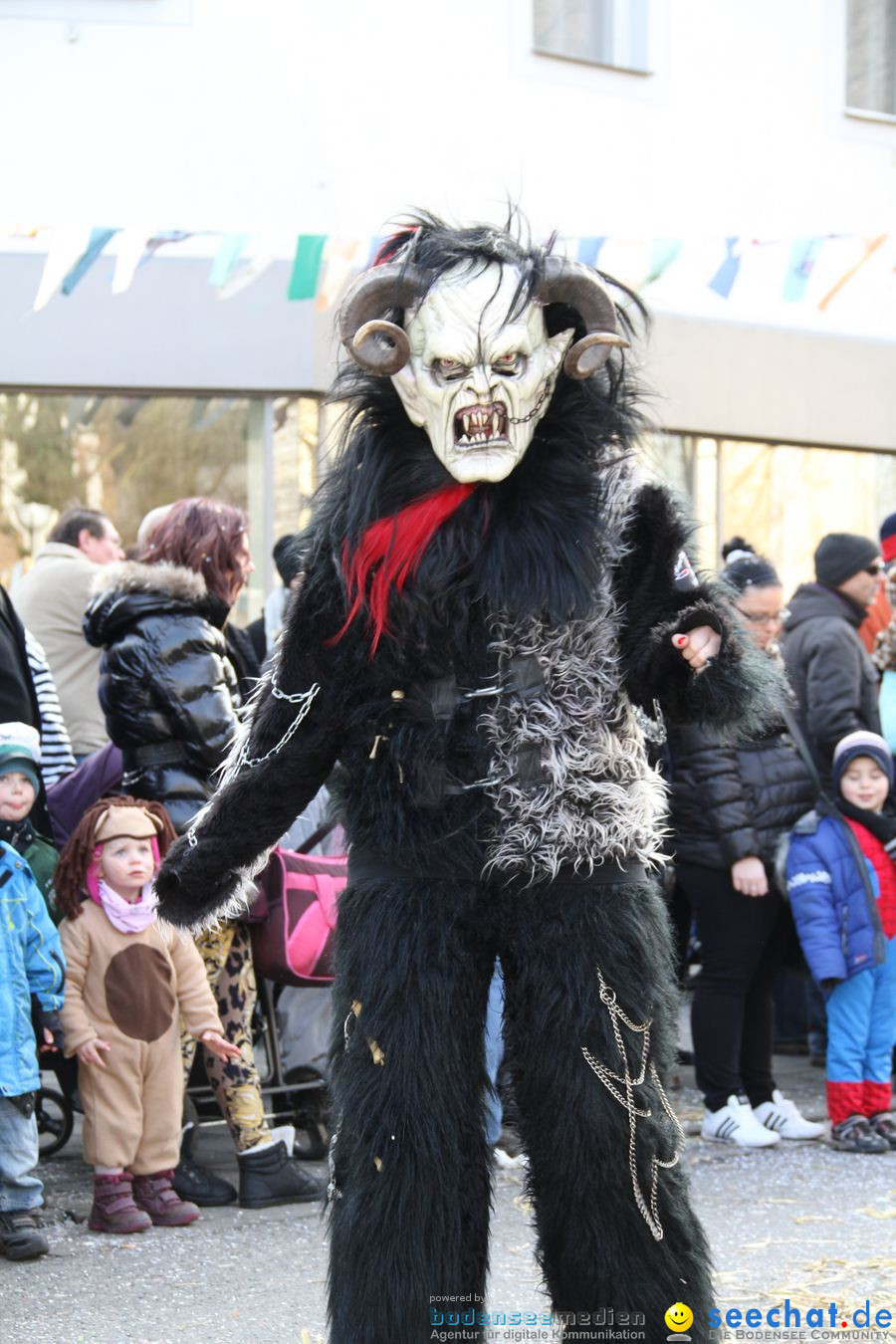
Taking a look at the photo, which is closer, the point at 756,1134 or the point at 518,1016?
the point at 518,1016

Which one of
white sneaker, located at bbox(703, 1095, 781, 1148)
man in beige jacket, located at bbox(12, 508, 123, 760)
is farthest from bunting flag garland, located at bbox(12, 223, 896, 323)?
white sneaker, located at bbox(703, 1095, 781, 1148)

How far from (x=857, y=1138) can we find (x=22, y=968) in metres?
2.84

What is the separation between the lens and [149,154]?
9.97m

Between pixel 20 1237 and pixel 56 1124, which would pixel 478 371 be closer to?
pixel 20 1237

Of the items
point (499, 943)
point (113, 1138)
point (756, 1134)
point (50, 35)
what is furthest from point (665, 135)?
point (499, 943)

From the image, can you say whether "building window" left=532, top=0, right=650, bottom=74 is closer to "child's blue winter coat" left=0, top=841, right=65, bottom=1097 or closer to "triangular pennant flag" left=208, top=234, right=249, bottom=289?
"triangular pennant flag" left=208, top=234, right=249, bottom=289

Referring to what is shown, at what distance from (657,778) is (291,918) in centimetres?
205

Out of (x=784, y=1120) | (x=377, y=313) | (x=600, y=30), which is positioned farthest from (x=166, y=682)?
(x=600, y=30)

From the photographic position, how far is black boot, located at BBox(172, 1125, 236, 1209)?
514 cm

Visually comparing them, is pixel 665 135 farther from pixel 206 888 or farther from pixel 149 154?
pixel 206 888

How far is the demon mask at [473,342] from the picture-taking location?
323 cm

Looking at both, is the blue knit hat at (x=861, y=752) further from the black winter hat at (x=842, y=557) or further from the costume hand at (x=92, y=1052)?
the costume hand at (x=92, y=1052)

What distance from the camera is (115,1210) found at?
189 inches

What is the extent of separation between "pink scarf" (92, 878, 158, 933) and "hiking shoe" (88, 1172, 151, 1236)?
69 centimetres
